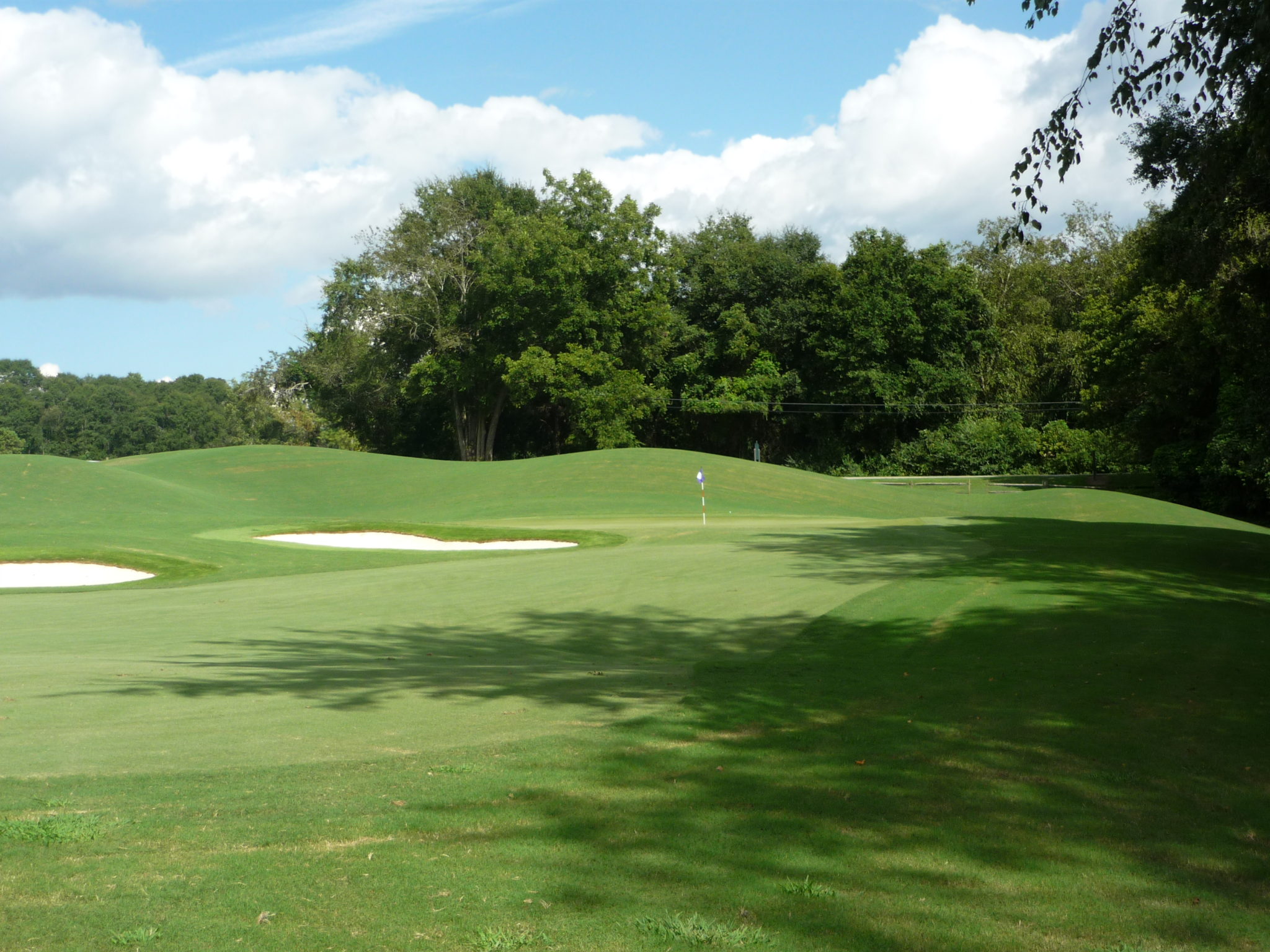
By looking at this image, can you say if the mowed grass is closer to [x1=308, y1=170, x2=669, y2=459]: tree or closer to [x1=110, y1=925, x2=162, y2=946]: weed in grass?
[x1=110, y1=925, x2=162, y2=946]: weed in grass

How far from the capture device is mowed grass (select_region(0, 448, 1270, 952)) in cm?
Answer: 444

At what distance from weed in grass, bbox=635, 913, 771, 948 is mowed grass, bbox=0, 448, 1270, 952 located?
0.07 feet

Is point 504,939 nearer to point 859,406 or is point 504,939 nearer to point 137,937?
point 137,937

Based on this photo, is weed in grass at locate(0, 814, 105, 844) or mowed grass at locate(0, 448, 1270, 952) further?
weed in grass at locate(0, 814, 105, 844)

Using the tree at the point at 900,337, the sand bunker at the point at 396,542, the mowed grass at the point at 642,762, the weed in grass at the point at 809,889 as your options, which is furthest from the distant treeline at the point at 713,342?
the weed in grass at the point at 809,889

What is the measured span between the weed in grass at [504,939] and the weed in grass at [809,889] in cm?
117

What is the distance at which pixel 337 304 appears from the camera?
247ft

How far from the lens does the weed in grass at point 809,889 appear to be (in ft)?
15.2

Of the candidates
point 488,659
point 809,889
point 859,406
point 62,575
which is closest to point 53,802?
point 809,889

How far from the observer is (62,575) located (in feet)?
71.5

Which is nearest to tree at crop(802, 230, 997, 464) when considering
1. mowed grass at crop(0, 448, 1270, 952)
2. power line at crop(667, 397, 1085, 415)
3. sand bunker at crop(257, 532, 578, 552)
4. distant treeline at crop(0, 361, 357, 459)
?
power line at crop(667, 397, 1085, 415)

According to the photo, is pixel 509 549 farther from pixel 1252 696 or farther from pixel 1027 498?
pixel 1027 498

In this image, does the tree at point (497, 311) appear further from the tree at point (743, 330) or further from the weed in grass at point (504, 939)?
the weed in grass at point (504, 939)

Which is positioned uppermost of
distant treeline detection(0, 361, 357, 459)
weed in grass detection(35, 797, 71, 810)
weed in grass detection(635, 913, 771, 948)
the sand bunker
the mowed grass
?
distant treeline detection(0, 361, 357, 459)
